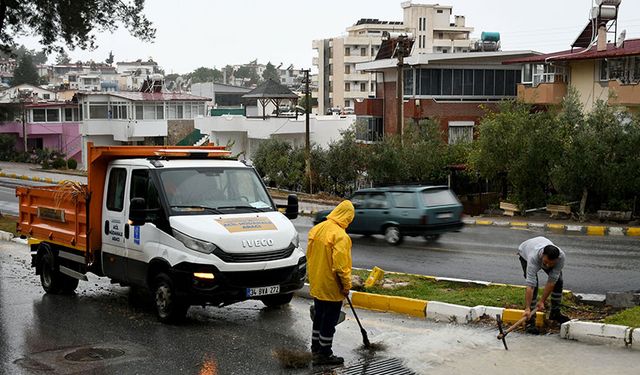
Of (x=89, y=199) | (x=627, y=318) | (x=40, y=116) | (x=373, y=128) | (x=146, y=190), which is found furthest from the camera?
(x=40, y=116)

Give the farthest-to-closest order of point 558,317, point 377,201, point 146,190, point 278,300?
point 377,201, point 278,300, point 146,190, point 558,317

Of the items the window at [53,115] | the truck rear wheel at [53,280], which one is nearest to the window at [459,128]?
the truck rear wheel at [53,280]

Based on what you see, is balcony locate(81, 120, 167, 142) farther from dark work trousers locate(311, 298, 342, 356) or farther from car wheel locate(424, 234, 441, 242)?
dark work trousers locate(311, 298, 342, 356)

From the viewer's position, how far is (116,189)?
12188mm

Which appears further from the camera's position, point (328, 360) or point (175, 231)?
point (175, 231)

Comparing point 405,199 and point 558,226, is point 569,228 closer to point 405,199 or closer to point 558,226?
point 558,226

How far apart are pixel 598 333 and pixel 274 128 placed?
164 feet

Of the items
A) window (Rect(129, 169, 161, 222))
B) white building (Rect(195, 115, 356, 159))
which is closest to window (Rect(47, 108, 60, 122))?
white building (Rect(195, 115, 356, 159))

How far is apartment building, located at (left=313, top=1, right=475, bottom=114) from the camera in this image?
331 ft

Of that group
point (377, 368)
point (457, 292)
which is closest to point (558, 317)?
point (457, 292)

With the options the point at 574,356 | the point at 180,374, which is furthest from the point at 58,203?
the point at 574,356

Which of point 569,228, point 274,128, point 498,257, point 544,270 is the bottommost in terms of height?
point 569,228

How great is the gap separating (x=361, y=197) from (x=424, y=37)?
8106cm

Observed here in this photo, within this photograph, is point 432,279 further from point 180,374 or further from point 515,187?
point 515,187
